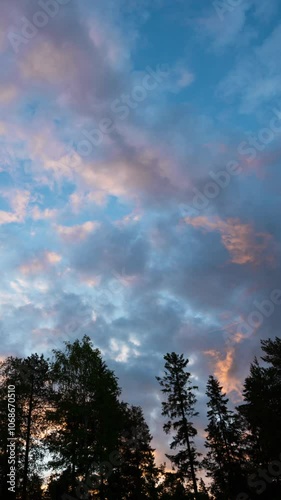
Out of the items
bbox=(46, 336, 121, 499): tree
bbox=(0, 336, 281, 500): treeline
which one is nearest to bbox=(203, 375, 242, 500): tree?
bbox=(0, 336, 281, 500): treeline

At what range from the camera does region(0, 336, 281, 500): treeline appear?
26344 millimetres

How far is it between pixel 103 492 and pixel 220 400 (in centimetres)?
1610

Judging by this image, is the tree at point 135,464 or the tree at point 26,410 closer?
the tree at point 26,410

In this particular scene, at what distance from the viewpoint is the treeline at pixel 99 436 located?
2634 cm

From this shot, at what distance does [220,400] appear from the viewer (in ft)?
128

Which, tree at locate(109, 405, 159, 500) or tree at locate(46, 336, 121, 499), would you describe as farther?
tree at locate(109, 405, 159, 500)

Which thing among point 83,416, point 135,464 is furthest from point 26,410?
point 135,464

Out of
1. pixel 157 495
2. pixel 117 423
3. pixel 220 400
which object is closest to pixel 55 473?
pixel 117 423

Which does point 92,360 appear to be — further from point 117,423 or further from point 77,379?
point 117,423

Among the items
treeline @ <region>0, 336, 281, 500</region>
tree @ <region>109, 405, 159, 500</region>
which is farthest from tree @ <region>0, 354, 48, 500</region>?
tree @ <region>109, 405, 159, 500</region>

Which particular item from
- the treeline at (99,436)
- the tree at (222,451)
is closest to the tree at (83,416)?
the treeline at (99,436)

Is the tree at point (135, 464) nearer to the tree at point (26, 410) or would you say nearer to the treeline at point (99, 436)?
the treeline at point (99, 436)

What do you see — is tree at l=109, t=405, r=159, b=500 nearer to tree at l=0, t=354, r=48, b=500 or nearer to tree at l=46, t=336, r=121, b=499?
tree at l=46, t=336, r=121, b=499

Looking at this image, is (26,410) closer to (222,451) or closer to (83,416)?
(83,416)
